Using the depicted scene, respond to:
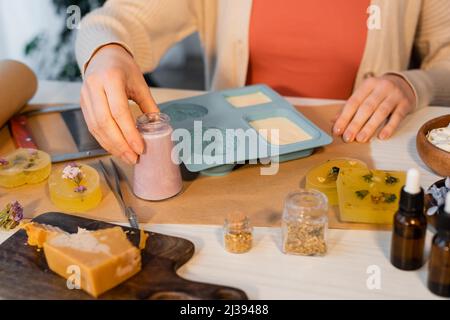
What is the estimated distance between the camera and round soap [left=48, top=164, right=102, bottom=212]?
98 cm

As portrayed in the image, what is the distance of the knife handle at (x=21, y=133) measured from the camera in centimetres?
120

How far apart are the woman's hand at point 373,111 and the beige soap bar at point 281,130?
0.11 m

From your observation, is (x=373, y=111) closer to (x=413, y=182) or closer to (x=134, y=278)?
(x=413, y=182)

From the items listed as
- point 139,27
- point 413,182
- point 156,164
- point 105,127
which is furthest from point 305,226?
point 139,27

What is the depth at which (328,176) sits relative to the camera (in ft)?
3.30

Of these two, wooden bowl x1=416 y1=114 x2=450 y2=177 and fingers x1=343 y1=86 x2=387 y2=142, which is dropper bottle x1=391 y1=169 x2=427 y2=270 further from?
fingers x1=343 y1=86 x2=387 y2=142

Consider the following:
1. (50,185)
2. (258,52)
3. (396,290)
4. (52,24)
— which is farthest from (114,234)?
(52,24)

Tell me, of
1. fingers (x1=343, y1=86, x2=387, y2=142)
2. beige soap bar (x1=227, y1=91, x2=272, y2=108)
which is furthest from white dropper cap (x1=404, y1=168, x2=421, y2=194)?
beige soap bar (x1=227, y1=91, x2=272, y2=108)

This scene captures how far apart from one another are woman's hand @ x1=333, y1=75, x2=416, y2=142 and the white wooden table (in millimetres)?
350

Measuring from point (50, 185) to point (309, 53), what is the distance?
0.81 meters

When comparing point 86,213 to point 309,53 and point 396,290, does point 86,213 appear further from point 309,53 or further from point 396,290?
point 309,53

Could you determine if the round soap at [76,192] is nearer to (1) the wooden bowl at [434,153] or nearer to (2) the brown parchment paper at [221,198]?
(2) the brown parchment paper at [221,198]

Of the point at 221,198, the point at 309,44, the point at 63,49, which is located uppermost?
the point at 309,44

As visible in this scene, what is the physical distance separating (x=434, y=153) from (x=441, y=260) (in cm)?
32
